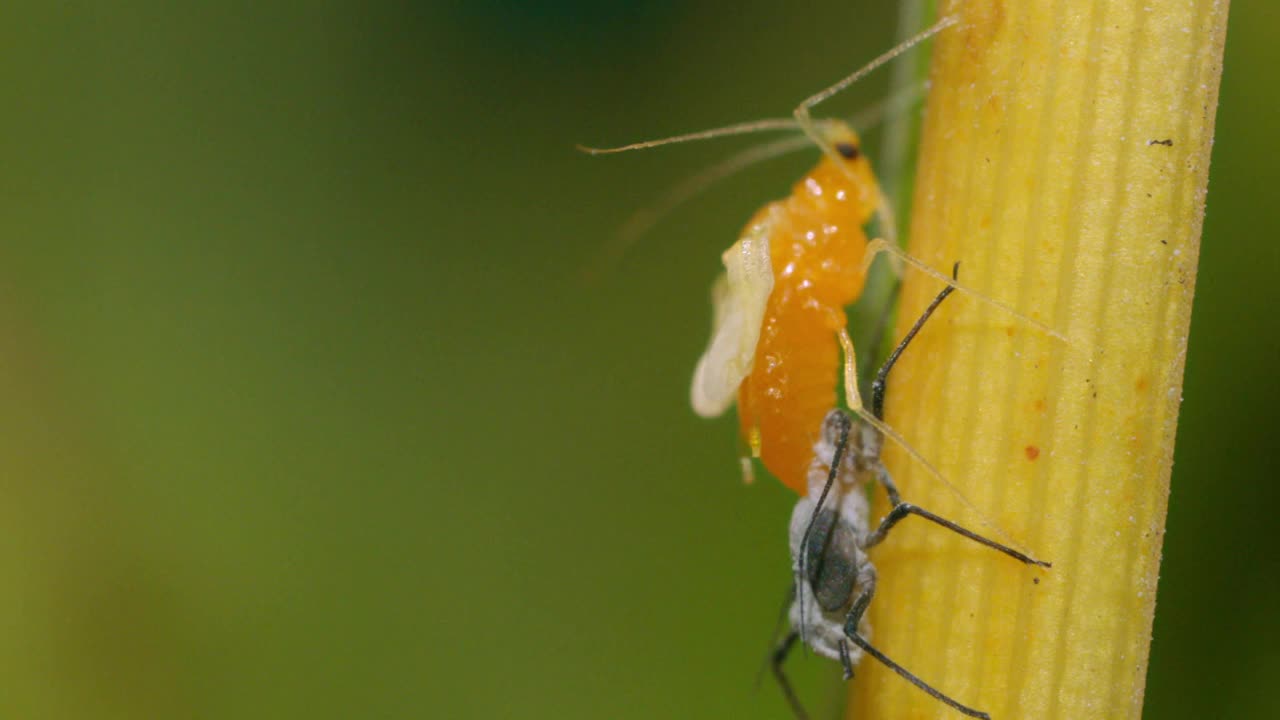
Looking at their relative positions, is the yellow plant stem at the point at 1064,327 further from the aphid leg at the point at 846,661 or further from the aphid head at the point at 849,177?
the aphid head at the point at 849,177

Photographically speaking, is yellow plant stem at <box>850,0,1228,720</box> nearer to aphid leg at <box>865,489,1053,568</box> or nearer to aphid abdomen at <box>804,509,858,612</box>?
aphid leg at <box>865,489,1053,568</box>

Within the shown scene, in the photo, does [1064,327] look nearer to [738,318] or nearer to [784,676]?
[738,318]

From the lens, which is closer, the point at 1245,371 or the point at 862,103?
the point at 1245,371

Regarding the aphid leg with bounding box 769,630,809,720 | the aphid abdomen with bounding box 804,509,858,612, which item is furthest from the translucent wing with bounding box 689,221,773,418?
the aphid leg with bounding box 769,630,809,720

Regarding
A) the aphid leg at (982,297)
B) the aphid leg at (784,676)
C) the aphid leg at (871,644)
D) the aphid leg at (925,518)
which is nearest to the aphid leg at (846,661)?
the aphid leg at (871,644)

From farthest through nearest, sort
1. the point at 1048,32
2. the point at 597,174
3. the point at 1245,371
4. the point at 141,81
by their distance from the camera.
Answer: the point at 597,174, the point at 141,81, the point at 1245,371, the point at 1048,32

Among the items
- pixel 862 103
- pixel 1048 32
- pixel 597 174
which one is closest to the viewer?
pixel 1048 32

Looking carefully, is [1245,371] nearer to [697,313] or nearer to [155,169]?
[697,313]

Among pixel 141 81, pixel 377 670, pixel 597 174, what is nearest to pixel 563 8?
pixel 597 174
